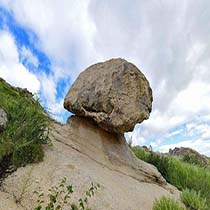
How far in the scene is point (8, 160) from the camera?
242 inches

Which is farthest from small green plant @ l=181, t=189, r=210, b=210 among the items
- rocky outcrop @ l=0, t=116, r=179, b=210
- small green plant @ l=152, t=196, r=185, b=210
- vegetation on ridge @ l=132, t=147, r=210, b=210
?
vegetation on ridge @ l=132, t=147, r=210, b=210

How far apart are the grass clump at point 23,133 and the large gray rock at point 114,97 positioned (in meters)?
1.23

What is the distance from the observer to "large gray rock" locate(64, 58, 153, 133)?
8.58 metres

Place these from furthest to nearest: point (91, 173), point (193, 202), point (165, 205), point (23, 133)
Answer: point (193, 202) < point (91, 173) < point (165, 205) < point (23, 133)

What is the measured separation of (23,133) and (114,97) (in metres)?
2.61

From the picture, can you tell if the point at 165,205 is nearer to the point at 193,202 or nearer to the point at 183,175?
the point at 193,202

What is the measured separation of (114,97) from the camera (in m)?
8.62

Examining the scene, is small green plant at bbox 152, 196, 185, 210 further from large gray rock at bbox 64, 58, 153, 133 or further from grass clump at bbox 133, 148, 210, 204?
grass clump at bbox 133, 148, 210, 204

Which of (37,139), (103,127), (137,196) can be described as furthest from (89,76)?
(137,196)

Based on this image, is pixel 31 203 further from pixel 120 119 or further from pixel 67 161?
pixel 120 119

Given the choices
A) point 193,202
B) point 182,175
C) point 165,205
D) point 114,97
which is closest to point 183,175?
point 182,175

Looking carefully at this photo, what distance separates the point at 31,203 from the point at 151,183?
4.01 meters

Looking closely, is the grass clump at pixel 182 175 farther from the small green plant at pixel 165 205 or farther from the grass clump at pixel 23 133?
the grass clump at pixel 23 133

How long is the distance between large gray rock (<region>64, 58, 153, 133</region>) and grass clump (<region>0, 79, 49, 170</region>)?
123 cm
